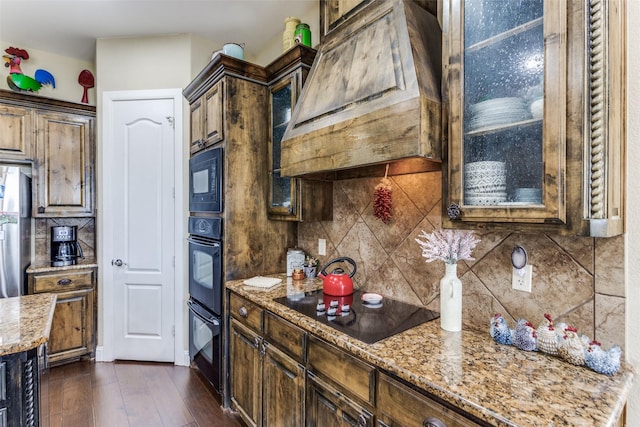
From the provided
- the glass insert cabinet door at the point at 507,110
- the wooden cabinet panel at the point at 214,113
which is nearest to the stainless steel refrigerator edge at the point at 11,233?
the wooden cabinet panel at the point at 214,113

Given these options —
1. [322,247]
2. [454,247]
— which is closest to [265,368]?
[322,247]

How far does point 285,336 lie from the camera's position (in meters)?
1.69

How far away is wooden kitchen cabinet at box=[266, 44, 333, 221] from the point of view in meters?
2.19

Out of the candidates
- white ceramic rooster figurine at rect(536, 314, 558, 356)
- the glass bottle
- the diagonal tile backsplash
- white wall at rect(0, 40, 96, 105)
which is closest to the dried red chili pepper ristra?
the diagonal tile backsplash

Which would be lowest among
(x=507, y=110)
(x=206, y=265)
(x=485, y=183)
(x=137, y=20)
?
(x=206, y=265)

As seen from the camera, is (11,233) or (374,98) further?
(11,233)

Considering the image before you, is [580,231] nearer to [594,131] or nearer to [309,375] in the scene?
[594,131]

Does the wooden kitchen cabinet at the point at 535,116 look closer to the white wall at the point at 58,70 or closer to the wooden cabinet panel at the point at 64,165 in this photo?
the wooden cabinet panel at the point at 64,165

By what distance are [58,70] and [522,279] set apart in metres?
4.61

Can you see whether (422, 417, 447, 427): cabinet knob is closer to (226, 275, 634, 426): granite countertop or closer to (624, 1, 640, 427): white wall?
(226, 275, 634, 426): granite countertop

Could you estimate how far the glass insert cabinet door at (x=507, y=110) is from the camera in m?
1.01

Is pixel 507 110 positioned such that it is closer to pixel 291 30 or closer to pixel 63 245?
pixel 291 30

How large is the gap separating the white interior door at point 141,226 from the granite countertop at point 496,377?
226 cm

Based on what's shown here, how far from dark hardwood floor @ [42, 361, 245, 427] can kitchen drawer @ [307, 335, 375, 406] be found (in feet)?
3.93
